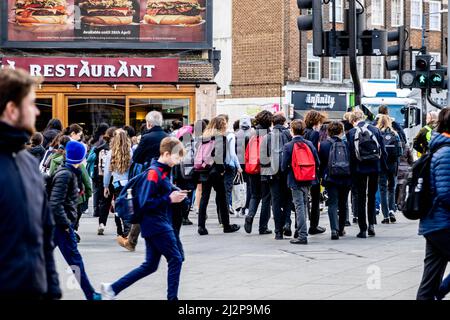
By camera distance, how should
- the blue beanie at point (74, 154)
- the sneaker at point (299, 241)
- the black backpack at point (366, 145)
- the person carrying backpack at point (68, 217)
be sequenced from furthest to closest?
1. the black backpack at point (366, 145)
2. the sneaker at point (299, 241)
3. the blue beanie at point (74, 154)
4. the person carrying backpack at point (68, 217)

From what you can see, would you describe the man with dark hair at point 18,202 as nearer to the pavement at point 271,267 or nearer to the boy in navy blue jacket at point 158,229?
the boy in navy blue jacket at point 158,229

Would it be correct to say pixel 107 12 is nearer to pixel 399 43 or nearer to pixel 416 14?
pixel 399 43

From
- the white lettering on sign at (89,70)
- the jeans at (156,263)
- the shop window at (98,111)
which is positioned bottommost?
the jeans at (156,263)

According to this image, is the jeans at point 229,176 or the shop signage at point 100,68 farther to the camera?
the shop signage at point 100,68

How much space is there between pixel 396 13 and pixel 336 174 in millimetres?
40333

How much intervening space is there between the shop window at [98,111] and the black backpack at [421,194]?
75.6ft

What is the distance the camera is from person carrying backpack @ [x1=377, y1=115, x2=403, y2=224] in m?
16.9

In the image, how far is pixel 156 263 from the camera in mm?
8430

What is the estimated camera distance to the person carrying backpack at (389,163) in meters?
16.9

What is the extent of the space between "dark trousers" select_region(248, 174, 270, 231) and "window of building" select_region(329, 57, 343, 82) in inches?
1370

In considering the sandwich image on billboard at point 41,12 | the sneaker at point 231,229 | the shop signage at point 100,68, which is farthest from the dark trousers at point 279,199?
the sandwich image on billboard at point 41,12

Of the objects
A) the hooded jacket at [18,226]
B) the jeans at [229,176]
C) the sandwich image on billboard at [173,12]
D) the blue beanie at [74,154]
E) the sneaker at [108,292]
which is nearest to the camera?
the hooded jacket at [18,226]

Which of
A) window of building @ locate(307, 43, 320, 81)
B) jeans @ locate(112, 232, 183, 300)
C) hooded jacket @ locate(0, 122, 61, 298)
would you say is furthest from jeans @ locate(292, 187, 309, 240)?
window of building @ locate(307, 43, 320, 81)

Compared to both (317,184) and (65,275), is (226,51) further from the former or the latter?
(65,275)
